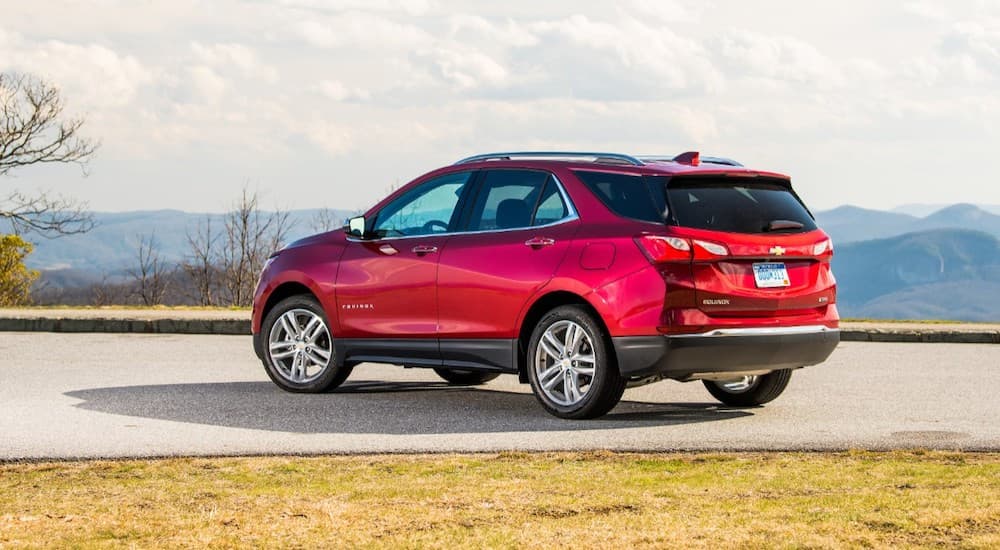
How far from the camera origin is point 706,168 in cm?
923

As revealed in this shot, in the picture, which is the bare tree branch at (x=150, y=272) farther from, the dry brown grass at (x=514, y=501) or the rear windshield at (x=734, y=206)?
the dry brown grass at (x=514, y=501)

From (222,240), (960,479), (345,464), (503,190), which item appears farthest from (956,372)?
(222,240)

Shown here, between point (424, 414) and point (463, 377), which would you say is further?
point (463, 377)

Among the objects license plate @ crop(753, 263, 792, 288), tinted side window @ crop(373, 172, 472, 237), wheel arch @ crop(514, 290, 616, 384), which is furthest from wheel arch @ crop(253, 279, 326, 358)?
license plate @ crop(753, 263, 792, 288)

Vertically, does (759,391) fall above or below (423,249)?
below

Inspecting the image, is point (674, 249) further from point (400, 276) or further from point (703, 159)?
point (400, 276)

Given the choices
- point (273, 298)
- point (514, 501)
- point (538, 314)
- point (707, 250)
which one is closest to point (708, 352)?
point (707, 250)

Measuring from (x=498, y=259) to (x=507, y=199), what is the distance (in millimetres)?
504

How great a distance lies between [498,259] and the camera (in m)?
9.56

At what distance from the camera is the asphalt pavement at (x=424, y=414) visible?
329 inches

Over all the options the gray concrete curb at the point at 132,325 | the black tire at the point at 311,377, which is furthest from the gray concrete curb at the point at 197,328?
the black tire at the point at 311,377

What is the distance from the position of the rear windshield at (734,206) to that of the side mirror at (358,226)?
107 inches

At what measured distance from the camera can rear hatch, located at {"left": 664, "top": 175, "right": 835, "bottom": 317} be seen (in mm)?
8820

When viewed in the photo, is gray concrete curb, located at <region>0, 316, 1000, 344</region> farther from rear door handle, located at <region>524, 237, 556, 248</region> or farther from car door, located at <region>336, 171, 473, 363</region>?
rear door handle, located at <region>524, 237, 556, 248</region>
